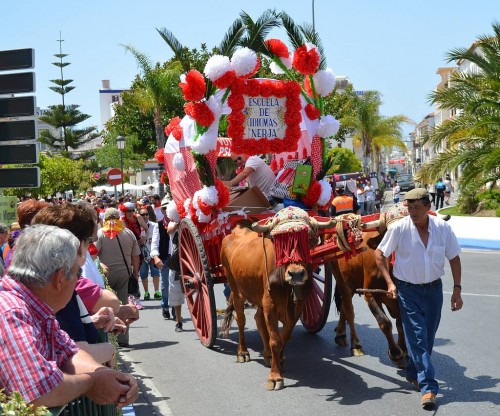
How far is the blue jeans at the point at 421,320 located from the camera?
7168 millimetres

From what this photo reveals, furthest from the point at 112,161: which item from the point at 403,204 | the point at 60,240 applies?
the point at 60,240

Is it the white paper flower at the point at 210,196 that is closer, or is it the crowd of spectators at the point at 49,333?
the crowd of spectators at the point at 49,333

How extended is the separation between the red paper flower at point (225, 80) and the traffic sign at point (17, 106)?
7.43 feet

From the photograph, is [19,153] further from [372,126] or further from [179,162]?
[372,126]

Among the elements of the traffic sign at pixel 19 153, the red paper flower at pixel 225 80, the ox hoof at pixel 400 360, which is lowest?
the ox hoof at pixel 400 360

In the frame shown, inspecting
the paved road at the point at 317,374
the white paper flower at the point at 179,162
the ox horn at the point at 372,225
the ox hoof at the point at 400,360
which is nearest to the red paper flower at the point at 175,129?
the white paper flower at the point at 179,162

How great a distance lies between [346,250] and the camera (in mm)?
7848

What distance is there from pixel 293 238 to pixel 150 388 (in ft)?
7.29

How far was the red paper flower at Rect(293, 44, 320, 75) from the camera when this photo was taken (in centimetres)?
1048

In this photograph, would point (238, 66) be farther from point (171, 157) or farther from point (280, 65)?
point (171, 157)

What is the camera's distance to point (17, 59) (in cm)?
891

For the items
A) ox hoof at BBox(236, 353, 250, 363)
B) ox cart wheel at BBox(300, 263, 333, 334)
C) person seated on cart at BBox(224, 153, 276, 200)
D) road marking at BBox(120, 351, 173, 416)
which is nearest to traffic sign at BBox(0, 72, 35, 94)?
person seated on cart at BBox(224, 153, 276, 200)

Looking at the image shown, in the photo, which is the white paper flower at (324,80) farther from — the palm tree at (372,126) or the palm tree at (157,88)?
the palm tree at (372,126)

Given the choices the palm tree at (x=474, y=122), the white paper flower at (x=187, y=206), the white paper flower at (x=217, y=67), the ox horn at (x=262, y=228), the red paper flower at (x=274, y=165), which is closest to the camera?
the ox horn at (x=262, y=228)
